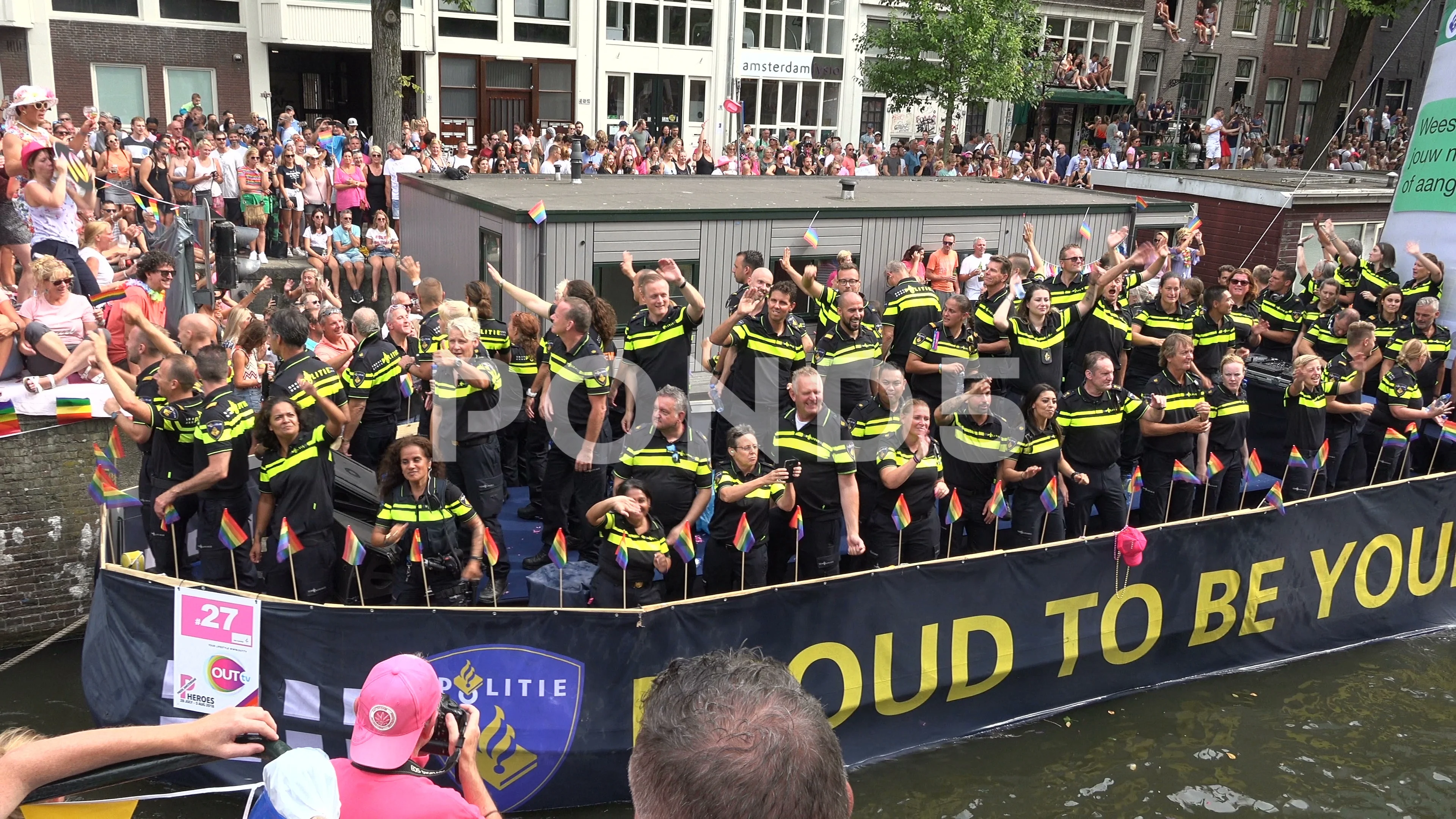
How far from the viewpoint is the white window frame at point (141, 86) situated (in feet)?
80.3

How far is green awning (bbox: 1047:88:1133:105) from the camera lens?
35.3 meters

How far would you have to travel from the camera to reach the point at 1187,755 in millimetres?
7805

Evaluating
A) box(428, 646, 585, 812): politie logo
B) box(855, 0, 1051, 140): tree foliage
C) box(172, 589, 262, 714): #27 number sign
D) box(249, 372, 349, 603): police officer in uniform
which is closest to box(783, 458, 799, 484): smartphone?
box(428, 646, 585, 812): politie logo

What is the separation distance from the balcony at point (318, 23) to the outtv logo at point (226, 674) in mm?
21372

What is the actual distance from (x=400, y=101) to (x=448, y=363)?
37.6ft

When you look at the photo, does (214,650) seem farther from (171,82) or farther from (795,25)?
(795,25)

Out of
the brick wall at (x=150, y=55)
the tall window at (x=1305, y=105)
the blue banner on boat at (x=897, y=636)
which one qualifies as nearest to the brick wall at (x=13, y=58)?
the brick wall at (x=150, y=55)

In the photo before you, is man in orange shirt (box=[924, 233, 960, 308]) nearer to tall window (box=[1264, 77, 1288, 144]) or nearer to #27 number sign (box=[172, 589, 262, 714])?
#27 number sign (box=[172, 589, 262, 714])

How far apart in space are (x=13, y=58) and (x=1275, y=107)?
38.8 meters

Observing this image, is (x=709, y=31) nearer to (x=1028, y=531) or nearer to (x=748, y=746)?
(x=1028, y=531)

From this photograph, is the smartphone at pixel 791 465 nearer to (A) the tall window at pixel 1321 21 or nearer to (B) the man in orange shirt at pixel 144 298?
(B) the man in orange shirt at pixel 144 298

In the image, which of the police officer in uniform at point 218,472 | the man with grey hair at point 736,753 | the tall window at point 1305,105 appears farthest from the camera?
the tall window at point 1305,105

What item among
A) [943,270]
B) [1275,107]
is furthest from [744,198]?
[1275,107]

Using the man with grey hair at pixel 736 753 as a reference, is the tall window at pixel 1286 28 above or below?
above
